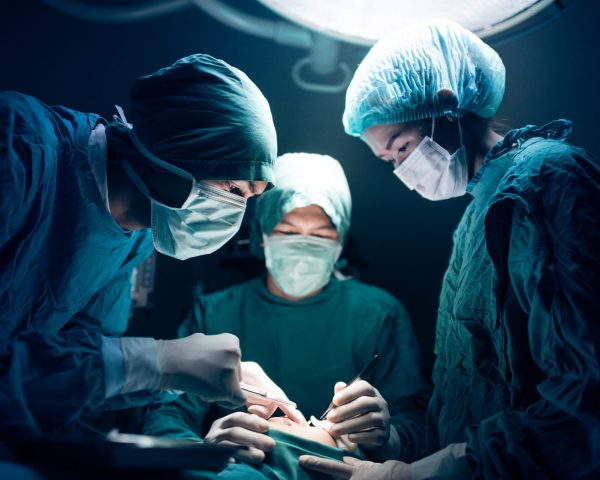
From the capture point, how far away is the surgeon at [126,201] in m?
1.26

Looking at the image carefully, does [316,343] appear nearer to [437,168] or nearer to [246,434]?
[246,434]

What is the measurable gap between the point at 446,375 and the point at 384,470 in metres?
0.42

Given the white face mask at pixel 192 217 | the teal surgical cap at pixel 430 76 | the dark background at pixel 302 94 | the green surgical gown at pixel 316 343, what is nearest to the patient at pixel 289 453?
the green surgical gown at pixel 316 343

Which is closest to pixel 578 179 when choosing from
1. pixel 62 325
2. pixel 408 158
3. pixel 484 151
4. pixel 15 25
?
pixel 484 151

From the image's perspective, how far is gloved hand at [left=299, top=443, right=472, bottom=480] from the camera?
1121mm

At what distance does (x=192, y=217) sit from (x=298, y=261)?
71cm

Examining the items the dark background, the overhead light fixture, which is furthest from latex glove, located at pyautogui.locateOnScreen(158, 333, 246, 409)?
the dark background

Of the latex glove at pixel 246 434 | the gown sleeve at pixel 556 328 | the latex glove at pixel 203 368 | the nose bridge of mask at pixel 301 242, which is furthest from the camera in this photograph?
the nose bridge of mask at pixel 301 242

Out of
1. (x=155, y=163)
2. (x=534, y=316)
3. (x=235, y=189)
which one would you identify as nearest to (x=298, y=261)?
(x=235, y=189)

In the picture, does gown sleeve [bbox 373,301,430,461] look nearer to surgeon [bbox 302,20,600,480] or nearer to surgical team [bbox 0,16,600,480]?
surgical team [bbox 0,16,600,480]

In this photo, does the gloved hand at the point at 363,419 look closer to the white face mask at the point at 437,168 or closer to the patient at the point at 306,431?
the patient at the point at 306,431

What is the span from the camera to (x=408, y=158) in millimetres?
1605

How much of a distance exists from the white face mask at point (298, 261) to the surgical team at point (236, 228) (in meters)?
0.46

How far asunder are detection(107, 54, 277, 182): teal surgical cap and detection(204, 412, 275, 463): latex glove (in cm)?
79
